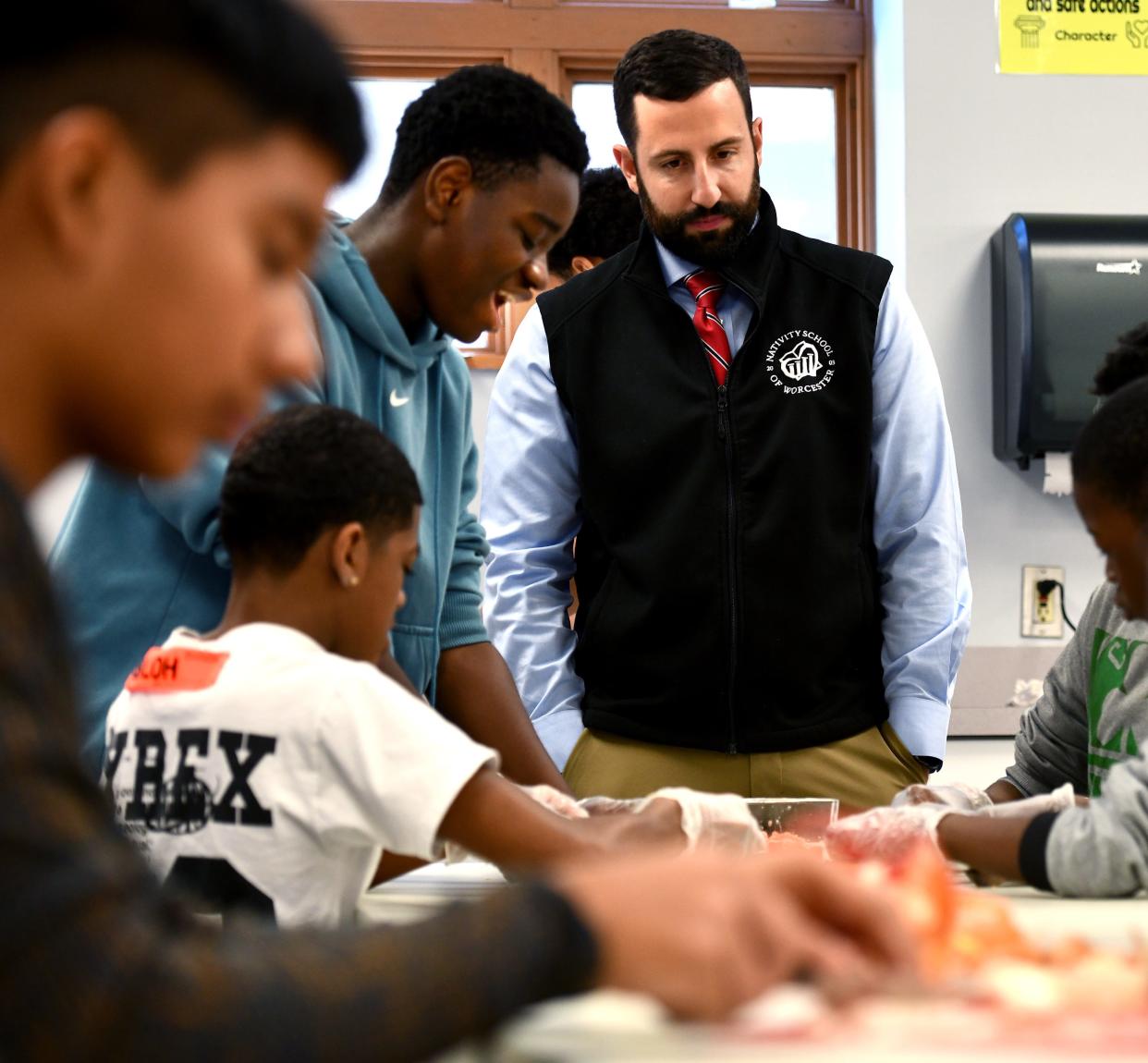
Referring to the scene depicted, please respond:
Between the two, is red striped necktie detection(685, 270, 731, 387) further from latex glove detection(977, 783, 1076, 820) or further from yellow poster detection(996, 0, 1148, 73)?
yellow poster detection(996, 0, 1148, 73)

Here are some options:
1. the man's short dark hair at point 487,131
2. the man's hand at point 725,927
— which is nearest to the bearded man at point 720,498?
the man's short dark hair at point 487,131

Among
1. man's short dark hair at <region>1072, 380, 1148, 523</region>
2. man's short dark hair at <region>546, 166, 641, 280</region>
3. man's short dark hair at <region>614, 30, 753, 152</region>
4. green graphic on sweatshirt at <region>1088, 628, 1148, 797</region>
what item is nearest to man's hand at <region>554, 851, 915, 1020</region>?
man's short dark hair at <region>1072, 380, 1148, 523</region>

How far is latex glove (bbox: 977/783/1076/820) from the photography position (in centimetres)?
125

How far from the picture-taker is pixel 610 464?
191cm

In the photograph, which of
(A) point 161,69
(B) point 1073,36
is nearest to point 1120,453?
(A) point 161,69

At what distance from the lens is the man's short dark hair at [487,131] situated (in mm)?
1447

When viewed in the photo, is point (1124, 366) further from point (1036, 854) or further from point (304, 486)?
point (304, 486)

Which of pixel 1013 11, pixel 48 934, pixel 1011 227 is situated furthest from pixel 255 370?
pixel 1013 11

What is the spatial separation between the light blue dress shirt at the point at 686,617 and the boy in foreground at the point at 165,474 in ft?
4.33

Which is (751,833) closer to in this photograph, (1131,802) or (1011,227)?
(1131,802)

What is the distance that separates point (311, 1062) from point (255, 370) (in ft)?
0.88

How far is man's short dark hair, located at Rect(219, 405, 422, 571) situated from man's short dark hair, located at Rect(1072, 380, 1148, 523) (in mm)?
622

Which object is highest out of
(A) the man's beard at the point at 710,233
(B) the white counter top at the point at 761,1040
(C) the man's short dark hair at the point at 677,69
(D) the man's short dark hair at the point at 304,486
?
(C) the man's short dark hair at the point at 677,69

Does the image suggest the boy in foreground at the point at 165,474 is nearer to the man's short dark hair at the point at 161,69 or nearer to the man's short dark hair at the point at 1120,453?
the man's short dark hair at the point at 161,69
